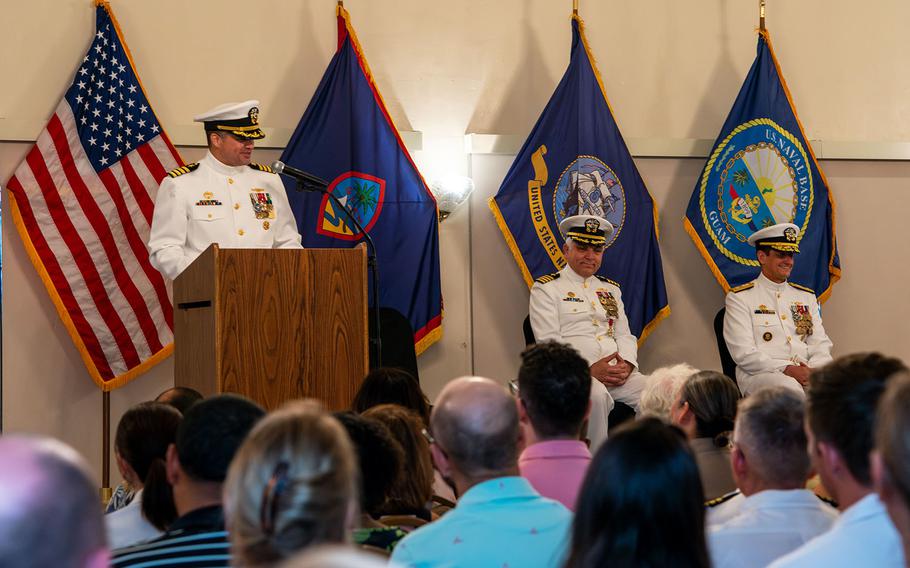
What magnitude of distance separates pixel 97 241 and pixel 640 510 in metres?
4.49

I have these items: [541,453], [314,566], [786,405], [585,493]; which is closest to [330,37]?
[541,453]

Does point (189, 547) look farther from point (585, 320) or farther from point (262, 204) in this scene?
point (585, 320)

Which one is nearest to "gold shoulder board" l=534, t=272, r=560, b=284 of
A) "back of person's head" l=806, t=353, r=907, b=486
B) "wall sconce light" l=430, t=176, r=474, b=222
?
"wall sconce light" l=430, t=176, r=474, b=222

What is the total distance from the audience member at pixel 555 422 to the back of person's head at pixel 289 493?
130 centimetres

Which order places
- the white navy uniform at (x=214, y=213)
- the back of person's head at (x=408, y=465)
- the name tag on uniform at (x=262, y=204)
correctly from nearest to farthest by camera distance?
the back of person's head at (x=408, y=465), the white navy uniform at (x=214, y=213), the name tag on uniform at (x=262, y=204)

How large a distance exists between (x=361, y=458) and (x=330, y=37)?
13.9 feet

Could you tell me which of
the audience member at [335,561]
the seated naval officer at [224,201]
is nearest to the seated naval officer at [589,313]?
the seated naval officer at [224,201]

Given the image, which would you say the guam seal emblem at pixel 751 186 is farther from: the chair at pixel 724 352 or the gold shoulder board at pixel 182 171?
the gold shoulder board at pixel 182 171

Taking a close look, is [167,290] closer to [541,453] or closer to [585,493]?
[541,453]

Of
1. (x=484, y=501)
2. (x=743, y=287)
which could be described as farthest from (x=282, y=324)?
(x=743, y=287)

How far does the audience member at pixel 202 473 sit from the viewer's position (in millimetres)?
1938

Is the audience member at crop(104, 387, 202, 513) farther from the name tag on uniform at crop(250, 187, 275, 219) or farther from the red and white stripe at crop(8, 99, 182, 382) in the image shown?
the red and white stripe at crop(8, 99, 182, 382)

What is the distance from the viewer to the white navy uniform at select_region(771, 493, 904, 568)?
167cm

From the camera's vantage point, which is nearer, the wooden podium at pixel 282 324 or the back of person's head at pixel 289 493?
the back of person's head at pixel 289 493
